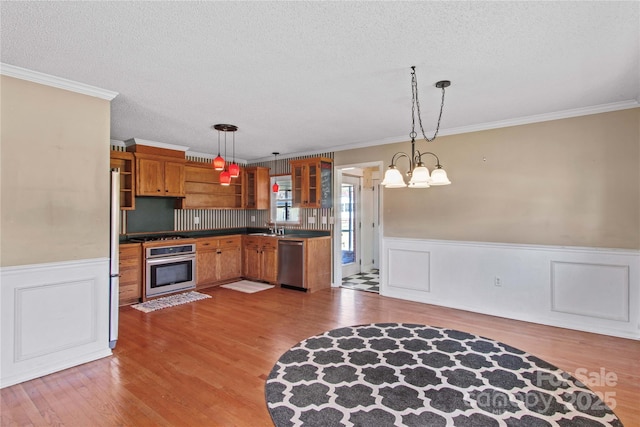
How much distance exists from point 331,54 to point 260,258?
14.3 ft

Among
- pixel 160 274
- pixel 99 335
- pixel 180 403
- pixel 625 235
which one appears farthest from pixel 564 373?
pixel 160 274

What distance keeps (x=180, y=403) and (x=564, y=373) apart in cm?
302

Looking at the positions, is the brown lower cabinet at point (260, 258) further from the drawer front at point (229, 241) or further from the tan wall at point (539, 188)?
the tan wall at point (539, 188)

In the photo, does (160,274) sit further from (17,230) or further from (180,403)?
(180,403)

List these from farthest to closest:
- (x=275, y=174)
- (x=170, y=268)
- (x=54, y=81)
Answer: (x=275, y=174)
(x=170, y=268)
(x=54, y=81)

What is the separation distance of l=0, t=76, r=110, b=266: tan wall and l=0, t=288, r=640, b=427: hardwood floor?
3.38 ft

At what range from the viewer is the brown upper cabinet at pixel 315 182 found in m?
5.73

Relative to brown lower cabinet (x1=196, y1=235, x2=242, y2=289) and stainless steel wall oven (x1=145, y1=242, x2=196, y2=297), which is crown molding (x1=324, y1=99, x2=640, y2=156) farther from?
stainless steel wall oven (x1=145, y1=242, x2=196, y2=297)

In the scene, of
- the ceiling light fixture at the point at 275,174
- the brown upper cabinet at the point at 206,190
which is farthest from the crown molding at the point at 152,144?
the ceiling light fixture at the point at 275,174

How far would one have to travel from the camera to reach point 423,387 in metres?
2.51

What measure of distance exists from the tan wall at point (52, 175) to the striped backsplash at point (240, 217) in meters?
2.44

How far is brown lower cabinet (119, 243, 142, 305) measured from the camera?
15.2 feet

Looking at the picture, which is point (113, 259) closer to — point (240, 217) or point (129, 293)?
point (129, 293)

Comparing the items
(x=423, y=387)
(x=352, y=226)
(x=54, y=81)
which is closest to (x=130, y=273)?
(x=54, y=81)
